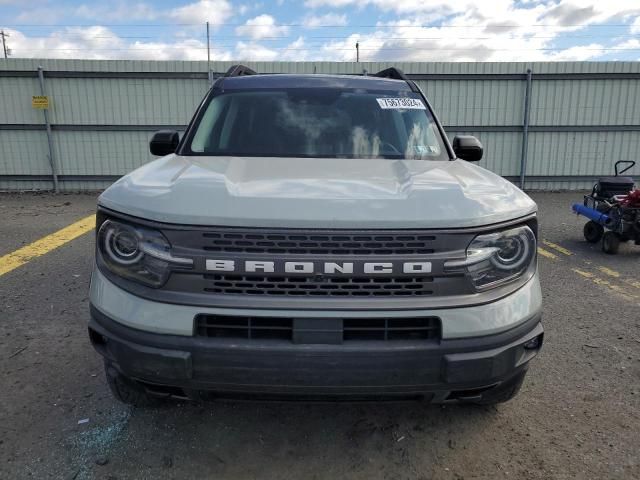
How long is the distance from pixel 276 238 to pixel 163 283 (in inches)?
19.4

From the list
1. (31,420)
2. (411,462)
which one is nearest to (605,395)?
(411,462)

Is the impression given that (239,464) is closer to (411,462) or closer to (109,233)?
(411,462)

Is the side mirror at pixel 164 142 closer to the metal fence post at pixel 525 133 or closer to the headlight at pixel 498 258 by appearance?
the headlight at pixel 498 258

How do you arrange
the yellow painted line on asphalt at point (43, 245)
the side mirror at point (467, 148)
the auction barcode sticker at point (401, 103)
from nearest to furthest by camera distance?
the auction barcode sticker at point (401, 103)
the side mirror at point (467, 148)
the yellow painted line on asphalt at point (43, 245)

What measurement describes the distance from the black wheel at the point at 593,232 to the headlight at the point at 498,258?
18.3 feet

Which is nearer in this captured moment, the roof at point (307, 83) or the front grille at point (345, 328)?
the front grille at point (345, 328)

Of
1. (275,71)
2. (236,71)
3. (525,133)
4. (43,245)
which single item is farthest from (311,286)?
(525,133)

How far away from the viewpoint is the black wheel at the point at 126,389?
7.19 ft

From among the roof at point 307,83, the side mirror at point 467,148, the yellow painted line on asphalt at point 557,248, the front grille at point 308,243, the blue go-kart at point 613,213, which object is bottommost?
the yellow painted line on asphalt at point 557,248

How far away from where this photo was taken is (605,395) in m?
3.06

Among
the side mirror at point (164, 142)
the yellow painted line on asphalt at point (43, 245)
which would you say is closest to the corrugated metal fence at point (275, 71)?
the yellow painted line on asphalt at point (43, 245)

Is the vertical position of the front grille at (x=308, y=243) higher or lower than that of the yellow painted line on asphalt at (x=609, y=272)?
higher

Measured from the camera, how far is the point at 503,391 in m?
2.32

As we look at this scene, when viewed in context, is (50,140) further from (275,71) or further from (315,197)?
(315,197)
